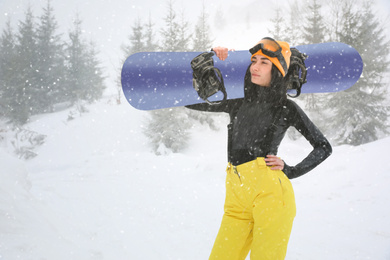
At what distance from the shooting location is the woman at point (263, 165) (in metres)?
1.70

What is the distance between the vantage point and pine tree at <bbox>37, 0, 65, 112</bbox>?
25.3 metres

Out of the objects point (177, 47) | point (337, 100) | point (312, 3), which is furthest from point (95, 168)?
point (312, 3)

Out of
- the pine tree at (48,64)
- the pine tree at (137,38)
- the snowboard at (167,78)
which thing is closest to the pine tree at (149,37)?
the pine tree at (137,38)

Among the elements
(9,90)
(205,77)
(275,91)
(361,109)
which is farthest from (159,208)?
(9,90)

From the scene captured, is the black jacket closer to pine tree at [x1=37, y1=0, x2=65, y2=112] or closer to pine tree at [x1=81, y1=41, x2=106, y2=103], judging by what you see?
pine tree at [x1=37, y1=0, x2=65, y2=112]

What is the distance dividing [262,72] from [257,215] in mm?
1058

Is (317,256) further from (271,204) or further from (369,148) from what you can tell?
(369,148)

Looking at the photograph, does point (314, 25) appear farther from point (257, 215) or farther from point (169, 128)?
point (257, 215)

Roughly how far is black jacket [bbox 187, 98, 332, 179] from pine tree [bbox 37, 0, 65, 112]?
2754 centimetres

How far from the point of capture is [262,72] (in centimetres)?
195

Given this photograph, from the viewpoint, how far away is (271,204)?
1.71 meters

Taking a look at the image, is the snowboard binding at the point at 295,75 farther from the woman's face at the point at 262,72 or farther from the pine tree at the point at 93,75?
the pine tree at the point at 93,75

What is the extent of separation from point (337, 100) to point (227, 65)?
14633 millimetres

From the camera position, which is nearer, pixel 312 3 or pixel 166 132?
pixel 166 132
